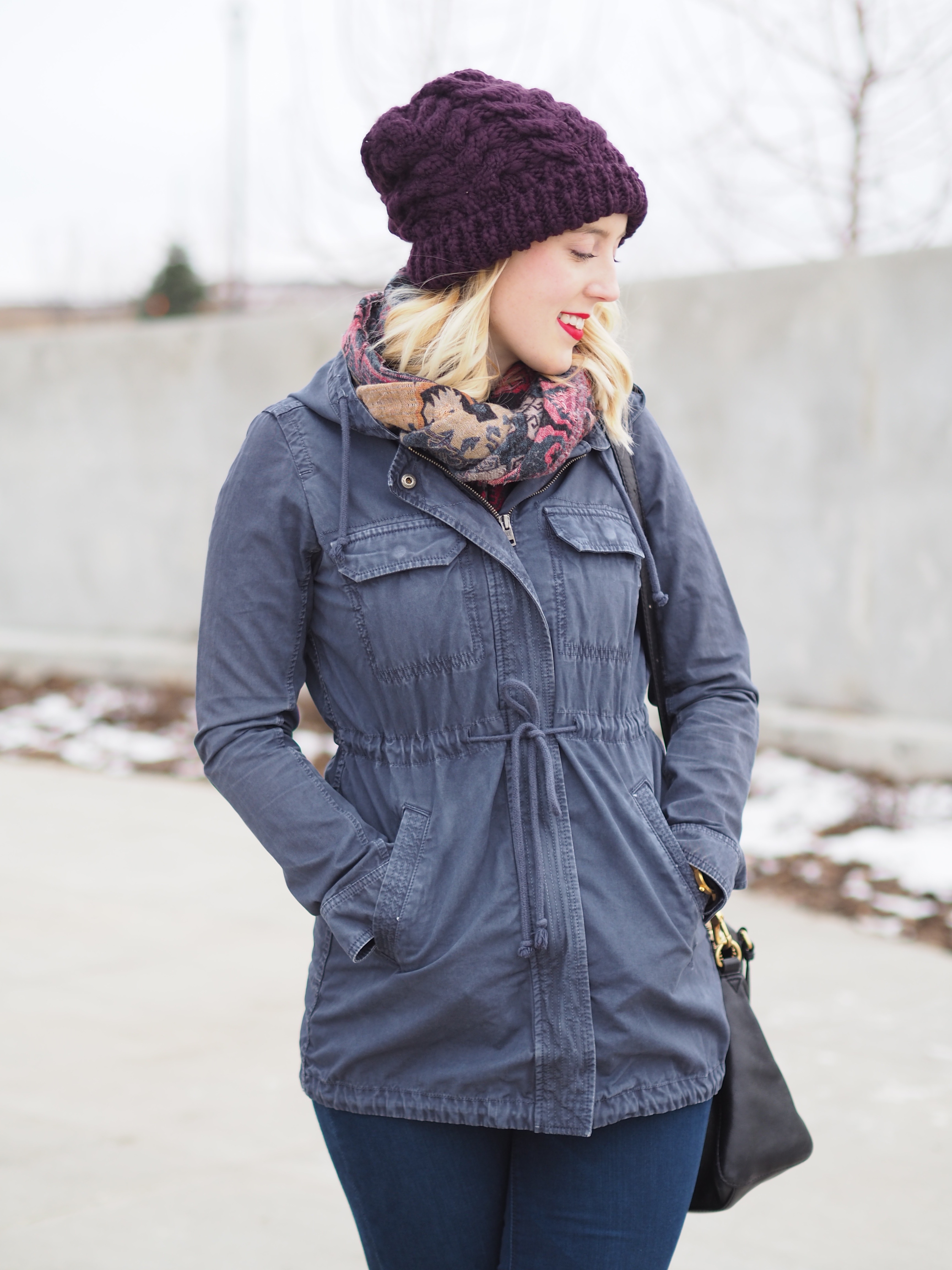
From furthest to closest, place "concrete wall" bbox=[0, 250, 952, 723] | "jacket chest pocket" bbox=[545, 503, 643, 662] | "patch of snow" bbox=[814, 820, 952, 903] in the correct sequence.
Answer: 1. "concrete wall" bbox=[0, 250, 952, 723]
2. "patch of snow" bbox=[814, 820, 952, 903]
3. "jacket chest pocket" bbox=[545, 503, 643, 662]

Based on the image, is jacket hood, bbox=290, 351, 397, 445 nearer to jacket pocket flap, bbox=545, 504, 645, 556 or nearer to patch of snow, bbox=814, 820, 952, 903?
jacket pocket flap, bbox=545, 504, 645, 556

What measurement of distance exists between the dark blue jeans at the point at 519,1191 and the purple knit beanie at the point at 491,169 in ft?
3.67

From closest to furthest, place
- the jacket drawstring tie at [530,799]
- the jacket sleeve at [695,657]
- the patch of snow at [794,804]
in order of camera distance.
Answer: the jacket drawstring tie at [530,799], the jacket sleeve at [695,657], the patch of snow at [794,804]

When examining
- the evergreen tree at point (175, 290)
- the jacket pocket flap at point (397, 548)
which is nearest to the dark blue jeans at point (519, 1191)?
the jacket pocket flap at point (397, 548)

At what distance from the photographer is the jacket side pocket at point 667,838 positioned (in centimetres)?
174

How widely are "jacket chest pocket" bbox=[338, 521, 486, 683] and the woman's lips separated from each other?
0.33 metres

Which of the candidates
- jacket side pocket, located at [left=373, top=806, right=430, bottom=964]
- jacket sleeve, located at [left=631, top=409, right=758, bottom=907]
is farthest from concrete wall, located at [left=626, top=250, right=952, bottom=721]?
jacket side pocket, located at [left=373, top=806, right=430, bottom=964]

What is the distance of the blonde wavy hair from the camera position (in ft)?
5.92

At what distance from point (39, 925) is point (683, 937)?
392 centimetres

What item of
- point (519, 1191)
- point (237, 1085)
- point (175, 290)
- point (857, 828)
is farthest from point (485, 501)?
point (175, 290)

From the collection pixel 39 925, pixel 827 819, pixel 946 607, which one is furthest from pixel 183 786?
pixel 946 607

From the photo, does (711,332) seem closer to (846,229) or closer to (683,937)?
(846,229)

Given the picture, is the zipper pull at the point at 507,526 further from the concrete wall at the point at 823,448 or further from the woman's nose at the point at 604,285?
the concrete wall at the point at 823,448

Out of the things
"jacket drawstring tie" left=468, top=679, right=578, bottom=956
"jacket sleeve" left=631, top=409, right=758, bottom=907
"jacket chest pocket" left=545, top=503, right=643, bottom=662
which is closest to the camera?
"jacket drawstring tie" left=468, top=679, right=578, bottom=956
